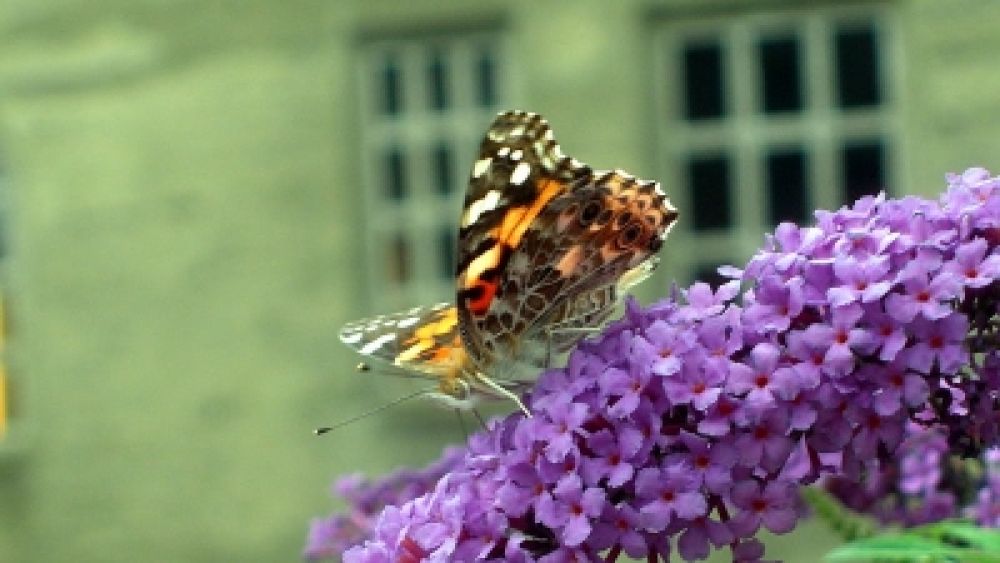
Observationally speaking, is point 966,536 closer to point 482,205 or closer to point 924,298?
point 924,298

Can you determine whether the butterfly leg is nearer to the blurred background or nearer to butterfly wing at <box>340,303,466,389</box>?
butterfly wing at <box>340,303,466,389</box>

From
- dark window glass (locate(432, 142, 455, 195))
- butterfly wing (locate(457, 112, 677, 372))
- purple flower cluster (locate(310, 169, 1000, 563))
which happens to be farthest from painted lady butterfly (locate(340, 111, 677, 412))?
dark window glass (locate(432, 142, 455, 195))

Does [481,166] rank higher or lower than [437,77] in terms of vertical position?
lower

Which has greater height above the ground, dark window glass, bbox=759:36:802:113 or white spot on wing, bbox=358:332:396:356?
dark window glass, bbox=759:36:802:113

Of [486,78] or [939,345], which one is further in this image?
[486,78]

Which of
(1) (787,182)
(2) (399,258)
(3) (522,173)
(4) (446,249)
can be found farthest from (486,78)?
(3) (522,173)

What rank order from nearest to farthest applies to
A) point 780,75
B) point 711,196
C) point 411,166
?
point 780,75 → point 711,196 → point 411,166
